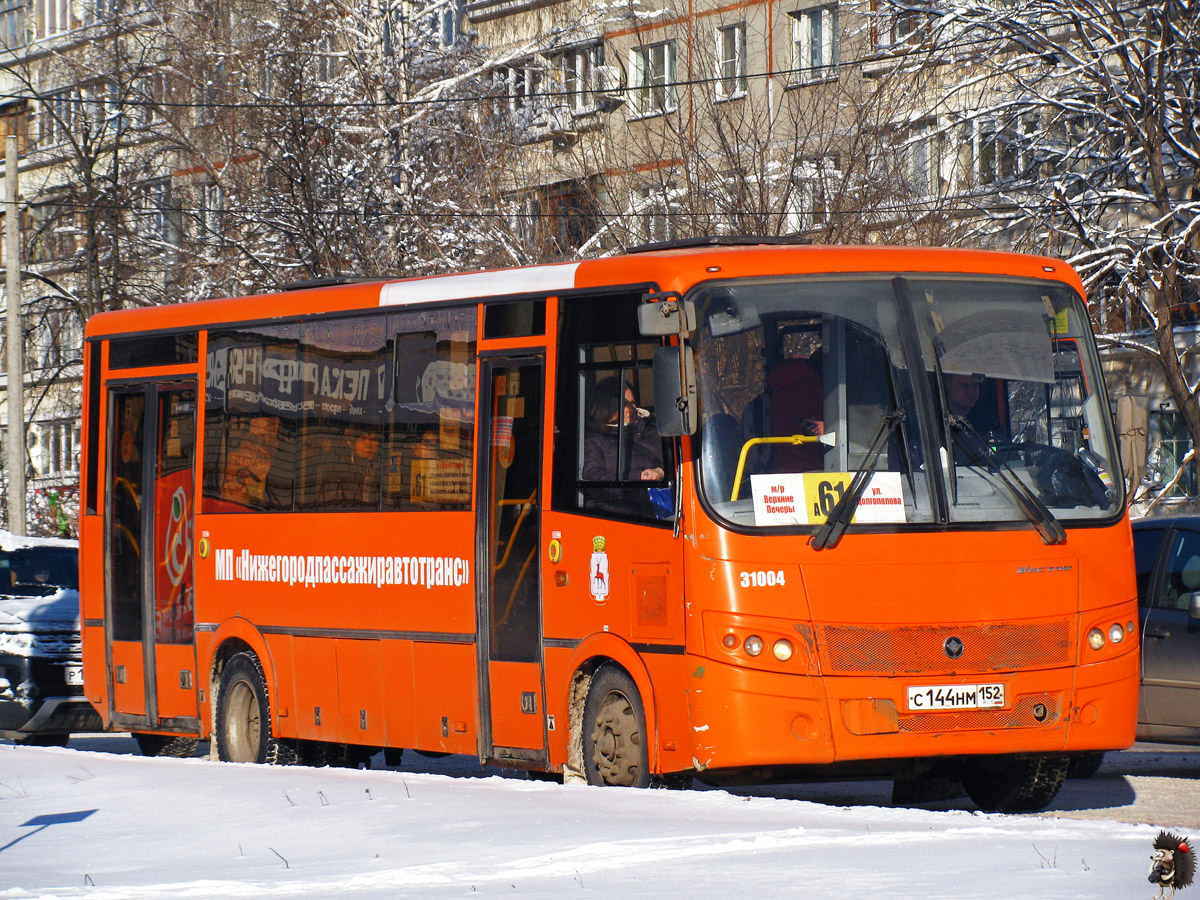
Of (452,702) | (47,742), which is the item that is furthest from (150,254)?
(452,702)

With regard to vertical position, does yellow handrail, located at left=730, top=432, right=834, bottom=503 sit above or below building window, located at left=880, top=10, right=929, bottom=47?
below

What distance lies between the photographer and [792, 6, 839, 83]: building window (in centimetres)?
3359

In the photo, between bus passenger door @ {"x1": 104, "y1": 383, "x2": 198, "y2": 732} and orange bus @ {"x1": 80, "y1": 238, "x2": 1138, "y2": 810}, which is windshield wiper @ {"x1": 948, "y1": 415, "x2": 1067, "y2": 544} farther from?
bus passenger door @ {"x1": 104, "y1": 383, "x2": 198, "y2": 732}

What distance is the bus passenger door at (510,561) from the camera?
452 inches

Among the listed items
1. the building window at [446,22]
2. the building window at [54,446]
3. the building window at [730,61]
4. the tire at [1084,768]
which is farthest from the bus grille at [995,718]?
the building window at [54,446]

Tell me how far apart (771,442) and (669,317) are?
2.77 ft

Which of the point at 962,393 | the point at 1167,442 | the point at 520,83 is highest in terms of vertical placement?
the point at 520,83

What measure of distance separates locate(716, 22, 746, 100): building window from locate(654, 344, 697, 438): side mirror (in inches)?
661

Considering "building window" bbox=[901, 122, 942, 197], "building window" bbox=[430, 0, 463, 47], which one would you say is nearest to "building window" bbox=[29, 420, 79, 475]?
"building window" bbox=[430, 0, 463, 47]

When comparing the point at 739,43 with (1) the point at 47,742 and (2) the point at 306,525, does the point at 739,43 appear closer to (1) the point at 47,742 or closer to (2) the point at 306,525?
(1) the point at 47,742

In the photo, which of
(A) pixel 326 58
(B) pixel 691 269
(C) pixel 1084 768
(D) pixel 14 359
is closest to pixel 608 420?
(B) pixel 691 269

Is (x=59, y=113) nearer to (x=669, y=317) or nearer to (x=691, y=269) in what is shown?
(x=691, y=269)

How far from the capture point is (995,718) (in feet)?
33.3

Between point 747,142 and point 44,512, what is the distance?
73.6 feet
